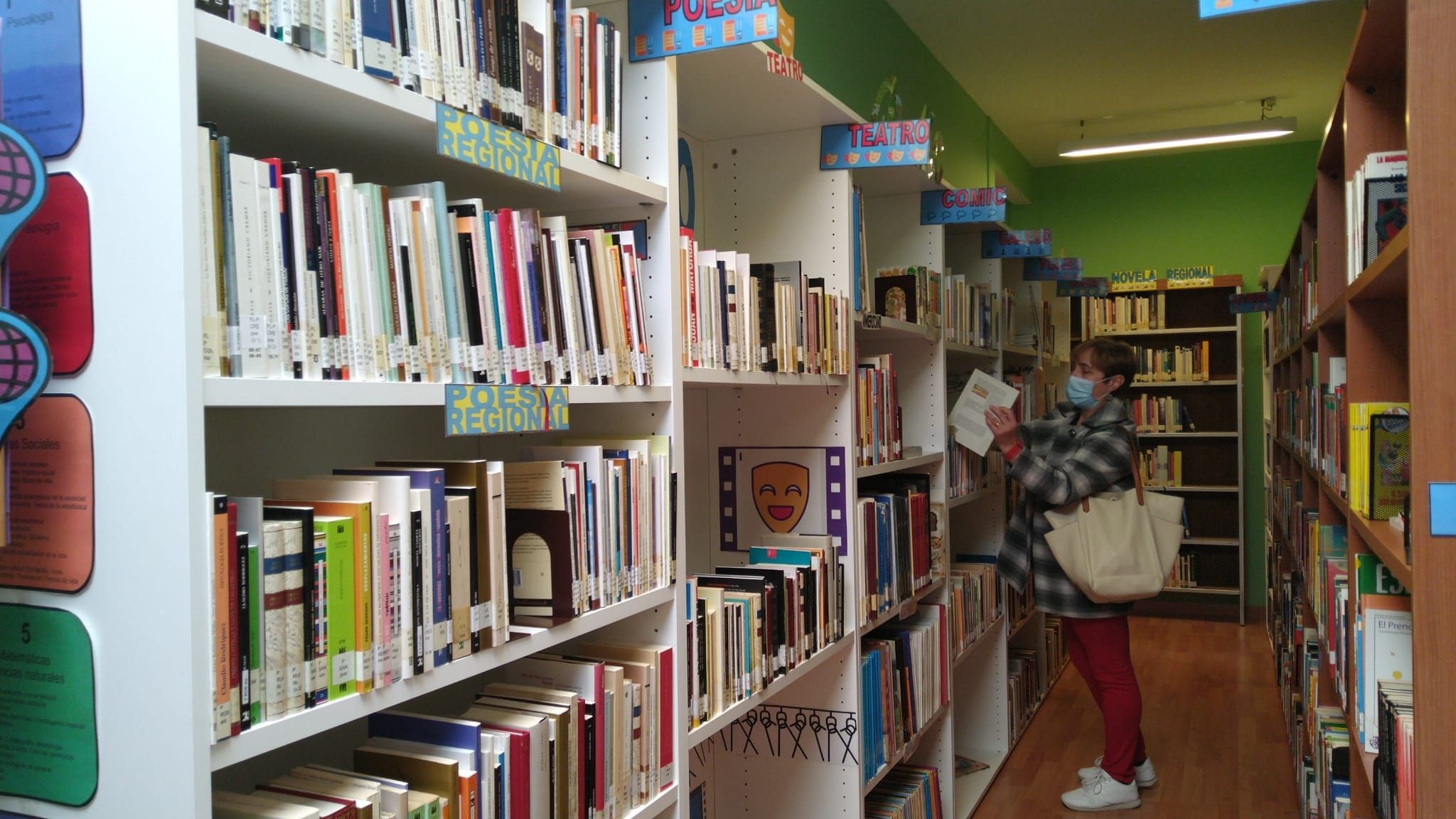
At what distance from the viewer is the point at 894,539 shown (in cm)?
303

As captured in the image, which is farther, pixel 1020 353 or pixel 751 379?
pixel 1020 353

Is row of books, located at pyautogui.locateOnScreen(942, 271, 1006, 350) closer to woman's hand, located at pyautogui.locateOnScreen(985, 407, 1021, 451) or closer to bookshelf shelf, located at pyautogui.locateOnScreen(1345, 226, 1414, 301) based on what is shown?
woman's hand, located at pyautogui.locateOnScreen(985, 407, 1021, 451)

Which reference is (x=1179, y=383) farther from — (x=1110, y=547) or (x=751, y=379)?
(x=751, y=379)

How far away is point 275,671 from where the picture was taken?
1048mm

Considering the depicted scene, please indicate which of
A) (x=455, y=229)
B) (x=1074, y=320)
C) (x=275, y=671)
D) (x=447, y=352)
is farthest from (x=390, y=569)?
(x=1074, y=320)

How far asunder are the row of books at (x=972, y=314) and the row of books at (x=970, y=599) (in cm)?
88

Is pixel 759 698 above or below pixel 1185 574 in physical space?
above

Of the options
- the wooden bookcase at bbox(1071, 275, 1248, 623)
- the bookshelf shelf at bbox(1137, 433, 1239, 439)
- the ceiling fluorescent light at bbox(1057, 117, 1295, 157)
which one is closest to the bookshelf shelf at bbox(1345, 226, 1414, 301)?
the ceiling fluorescent light at bbox(1057, 117, 1295, 157)

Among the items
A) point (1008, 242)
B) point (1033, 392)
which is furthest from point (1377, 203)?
point (1033, 392)

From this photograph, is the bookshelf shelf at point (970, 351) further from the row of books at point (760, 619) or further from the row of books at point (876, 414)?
the row of books at point (760, 619)

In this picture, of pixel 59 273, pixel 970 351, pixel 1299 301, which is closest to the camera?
pixel 59 273

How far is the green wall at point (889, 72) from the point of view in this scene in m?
3.84

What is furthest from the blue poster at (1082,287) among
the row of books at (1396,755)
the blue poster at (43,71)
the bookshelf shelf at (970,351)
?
the blue poster at (43,71)

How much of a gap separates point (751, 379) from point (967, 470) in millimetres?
2004
